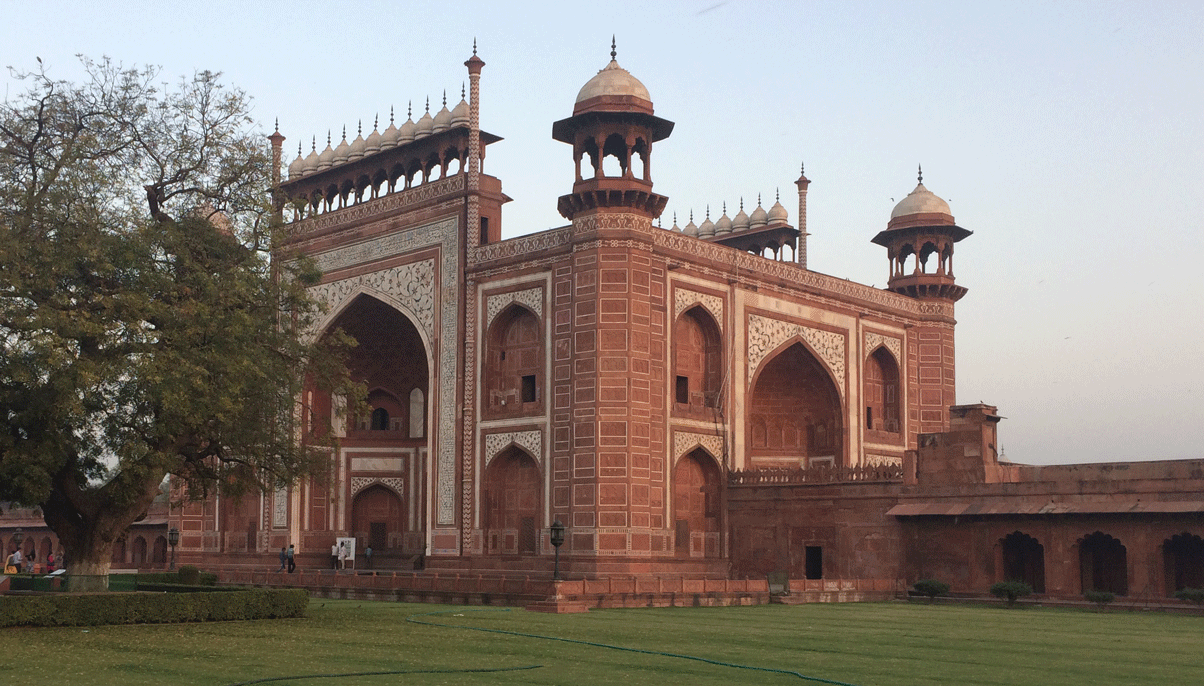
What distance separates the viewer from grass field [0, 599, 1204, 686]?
1032 cm

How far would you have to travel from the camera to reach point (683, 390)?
29641 mm

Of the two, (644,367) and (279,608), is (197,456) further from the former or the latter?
(644,367)

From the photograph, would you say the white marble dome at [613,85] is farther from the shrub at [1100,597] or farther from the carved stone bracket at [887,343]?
the shrub at [1100,597]

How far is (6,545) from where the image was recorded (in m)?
54.9

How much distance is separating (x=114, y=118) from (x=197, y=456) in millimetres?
4619

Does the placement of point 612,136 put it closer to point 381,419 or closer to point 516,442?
point 516,442

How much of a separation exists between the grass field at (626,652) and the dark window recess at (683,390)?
11325 millimetres

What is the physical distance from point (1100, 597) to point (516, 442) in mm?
12385

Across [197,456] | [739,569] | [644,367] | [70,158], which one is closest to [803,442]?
[739,569]

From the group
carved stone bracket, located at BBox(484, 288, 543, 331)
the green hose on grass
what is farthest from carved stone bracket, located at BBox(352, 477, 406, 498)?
the green hose on grass

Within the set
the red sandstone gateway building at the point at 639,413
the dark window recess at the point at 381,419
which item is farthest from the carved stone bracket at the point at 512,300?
the dark window recess at the point at 381,419

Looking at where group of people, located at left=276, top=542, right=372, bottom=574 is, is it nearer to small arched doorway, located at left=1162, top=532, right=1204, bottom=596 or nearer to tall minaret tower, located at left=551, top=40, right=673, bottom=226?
tall minaret tower, located at left=551, top=40, right=673, bottom=226

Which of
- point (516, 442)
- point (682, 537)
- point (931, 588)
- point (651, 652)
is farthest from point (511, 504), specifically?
point (651, 652)

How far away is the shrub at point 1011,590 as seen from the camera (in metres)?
22.8
